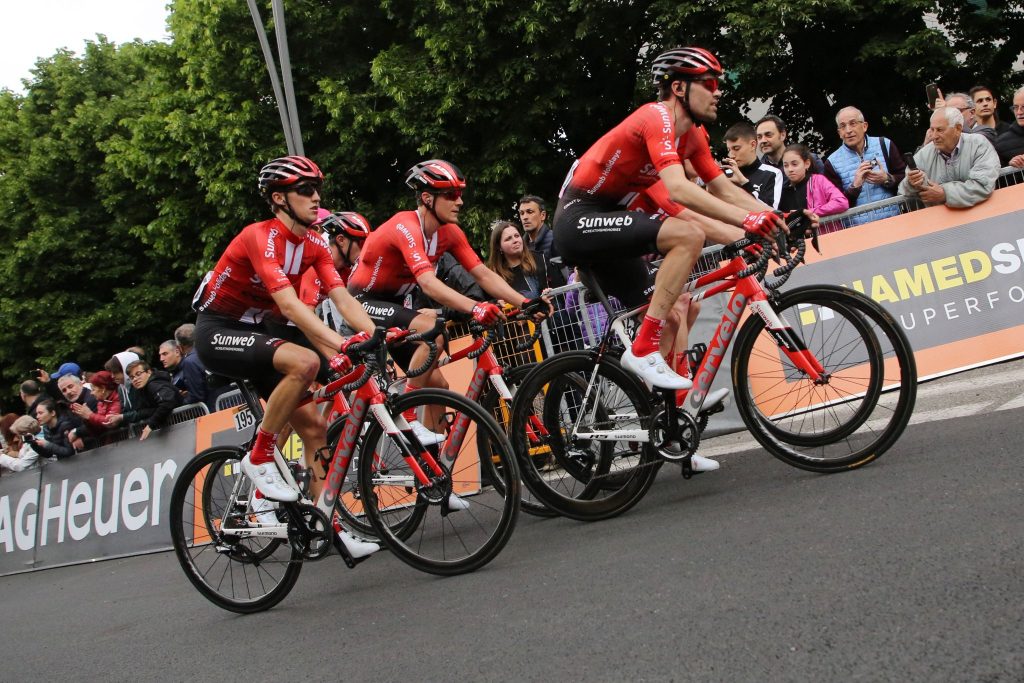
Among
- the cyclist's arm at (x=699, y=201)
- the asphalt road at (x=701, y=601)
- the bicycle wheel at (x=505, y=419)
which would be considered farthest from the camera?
the bicycle wheel at (x=505, y=419)

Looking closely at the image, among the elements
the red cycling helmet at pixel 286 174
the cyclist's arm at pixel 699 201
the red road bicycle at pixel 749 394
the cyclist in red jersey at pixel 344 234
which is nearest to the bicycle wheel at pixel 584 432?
the red road bicycle at pixel 749 394

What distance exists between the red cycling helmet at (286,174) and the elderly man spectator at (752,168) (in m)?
4.39

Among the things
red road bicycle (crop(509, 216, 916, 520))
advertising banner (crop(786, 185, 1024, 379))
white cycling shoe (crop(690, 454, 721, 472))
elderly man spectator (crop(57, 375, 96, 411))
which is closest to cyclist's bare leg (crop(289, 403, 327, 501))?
red road bicycle (crop(509, 216, 916, 520))

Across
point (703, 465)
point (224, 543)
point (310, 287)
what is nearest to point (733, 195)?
point (703, 465)

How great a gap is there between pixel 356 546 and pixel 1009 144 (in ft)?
22.0

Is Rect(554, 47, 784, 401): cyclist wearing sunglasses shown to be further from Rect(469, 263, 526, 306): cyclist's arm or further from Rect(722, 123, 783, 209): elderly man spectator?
Rect(722, 123, 783, 209): elderly man spectator

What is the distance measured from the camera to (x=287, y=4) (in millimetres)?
24484

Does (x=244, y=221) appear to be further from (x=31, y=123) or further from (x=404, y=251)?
(x=404, y=251)

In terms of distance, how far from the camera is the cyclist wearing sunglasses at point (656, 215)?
5703 millimetres

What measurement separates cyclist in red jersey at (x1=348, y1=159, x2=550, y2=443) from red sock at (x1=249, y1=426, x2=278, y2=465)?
1325mm

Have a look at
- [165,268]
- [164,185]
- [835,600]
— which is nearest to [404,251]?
[835,600]

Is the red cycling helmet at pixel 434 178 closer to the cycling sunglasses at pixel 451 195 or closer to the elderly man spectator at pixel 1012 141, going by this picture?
the cycling sunglasses at pixel 451 195

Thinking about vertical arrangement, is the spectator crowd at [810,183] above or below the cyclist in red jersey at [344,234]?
below

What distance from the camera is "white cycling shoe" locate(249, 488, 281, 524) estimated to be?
607 centimetres
